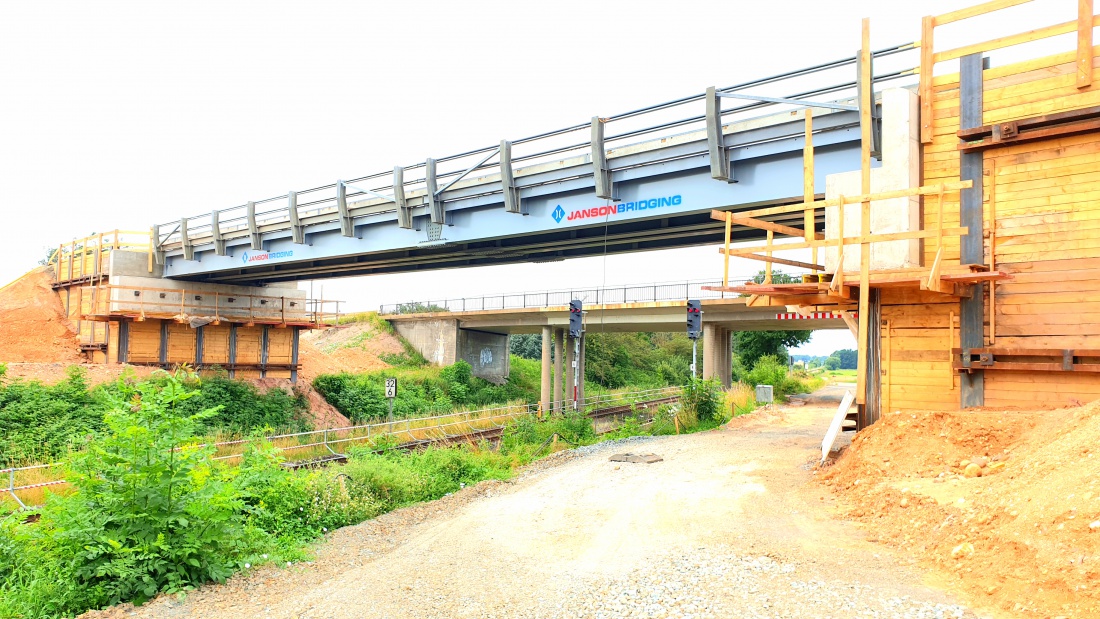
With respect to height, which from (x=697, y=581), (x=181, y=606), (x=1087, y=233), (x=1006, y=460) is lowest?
(x=181, y=606)

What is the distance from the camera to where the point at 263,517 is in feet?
35.0

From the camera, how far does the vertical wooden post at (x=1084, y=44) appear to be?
1017 centimetres

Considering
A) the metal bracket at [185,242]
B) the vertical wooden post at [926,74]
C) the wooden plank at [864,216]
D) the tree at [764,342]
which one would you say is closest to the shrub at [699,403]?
the wooden plank at [864,216]

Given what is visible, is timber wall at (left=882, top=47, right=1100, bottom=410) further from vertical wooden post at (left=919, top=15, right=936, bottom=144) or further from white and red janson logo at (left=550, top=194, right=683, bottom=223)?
white and red janson logo at (left=550, top=194, right=683, bottom=223)

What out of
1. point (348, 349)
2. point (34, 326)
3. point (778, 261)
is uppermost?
point (778, 261)

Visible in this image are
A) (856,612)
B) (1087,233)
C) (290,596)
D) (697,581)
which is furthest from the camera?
(1087,233)

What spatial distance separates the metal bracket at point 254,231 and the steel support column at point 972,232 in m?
22.6

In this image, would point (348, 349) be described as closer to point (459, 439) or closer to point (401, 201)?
point (459, 439)

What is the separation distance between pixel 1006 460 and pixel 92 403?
25648 mm

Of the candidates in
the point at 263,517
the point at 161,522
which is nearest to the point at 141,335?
the point at 263,517

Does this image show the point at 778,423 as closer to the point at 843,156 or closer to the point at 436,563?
the point at 843,156

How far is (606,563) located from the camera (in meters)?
8.16

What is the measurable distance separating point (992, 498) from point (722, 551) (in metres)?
2.95

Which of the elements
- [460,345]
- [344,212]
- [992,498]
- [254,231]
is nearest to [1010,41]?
[992,498]
